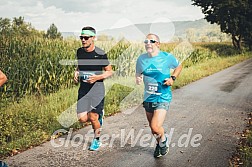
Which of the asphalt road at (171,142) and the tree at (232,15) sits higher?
the tree at (232,15)

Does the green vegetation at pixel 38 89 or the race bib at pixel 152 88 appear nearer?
the race bib at pixel 152 88

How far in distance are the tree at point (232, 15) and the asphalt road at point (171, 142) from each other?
84.9 ft

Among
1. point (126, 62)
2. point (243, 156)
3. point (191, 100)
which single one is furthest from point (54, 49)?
point (243, 156)

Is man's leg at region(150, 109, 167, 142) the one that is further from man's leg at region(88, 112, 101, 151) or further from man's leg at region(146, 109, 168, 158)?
man's leg at region(88, 112, 101, 151)

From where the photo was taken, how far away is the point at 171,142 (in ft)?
18.9

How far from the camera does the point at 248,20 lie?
1346 inches

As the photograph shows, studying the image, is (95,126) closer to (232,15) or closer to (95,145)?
(95,145)

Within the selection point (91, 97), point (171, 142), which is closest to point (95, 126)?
point (91, 97)

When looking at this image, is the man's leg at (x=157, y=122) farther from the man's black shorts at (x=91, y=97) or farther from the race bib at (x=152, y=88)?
the man's black shorts at (x=91, y=97)

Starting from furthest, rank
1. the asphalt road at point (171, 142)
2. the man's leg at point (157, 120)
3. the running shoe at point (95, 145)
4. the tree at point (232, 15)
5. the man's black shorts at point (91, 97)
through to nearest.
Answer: the tree at point (232, 15) < the running shoe at point (95, 145) < the man's black shorts at point (91, 97) < the asphalt road at point (171, 142) < the man's leg at point (157, 120)

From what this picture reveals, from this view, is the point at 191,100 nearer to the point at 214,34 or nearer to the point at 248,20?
the point at 248,20

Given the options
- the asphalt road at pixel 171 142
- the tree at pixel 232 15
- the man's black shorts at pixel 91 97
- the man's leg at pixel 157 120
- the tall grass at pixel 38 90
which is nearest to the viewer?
the man's leg at pixel 157 120

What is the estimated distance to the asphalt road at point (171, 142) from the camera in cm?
484

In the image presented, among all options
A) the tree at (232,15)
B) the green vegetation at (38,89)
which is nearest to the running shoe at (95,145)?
the green vegetation at (38,89)
